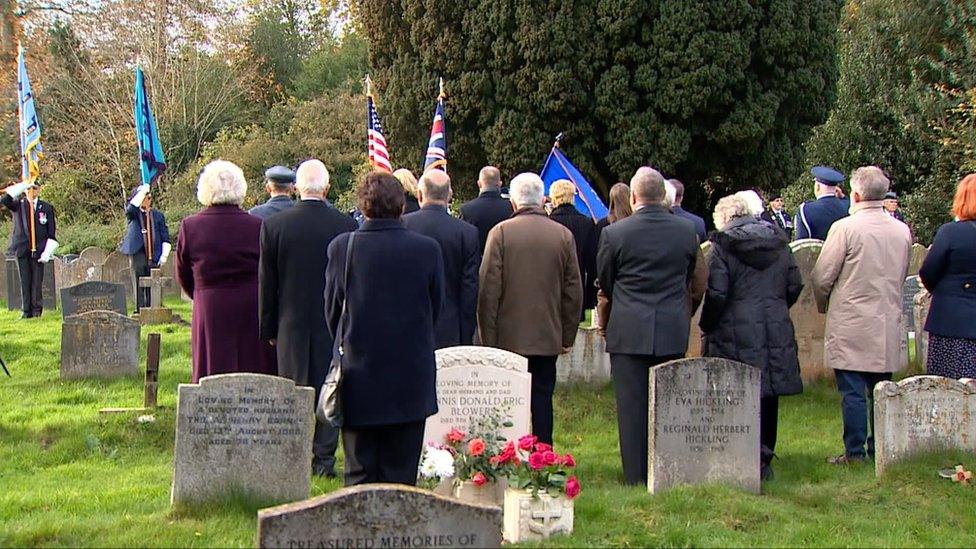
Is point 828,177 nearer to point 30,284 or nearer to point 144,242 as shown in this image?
point 144,242

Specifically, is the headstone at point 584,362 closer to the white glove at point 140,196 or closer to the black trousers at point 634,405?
the black trousers at point 634,405

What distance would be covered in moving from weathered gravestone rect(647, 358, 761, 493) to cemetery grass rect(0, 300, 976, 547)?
163mm

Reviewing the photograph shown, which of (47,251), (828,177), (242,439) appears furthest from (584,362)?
(47,251)

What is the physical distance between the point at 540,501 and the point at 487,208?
3683 mm

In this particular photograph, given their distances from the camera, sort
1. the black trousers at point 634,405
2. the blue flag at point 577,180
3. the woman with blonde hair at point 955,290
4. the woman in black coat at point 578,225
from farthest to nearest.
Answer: the blue flag at point 577,180, the woman in black coat at point 578,225, the woman with blonde hair at point 955,290, the black trousers at point 634,405

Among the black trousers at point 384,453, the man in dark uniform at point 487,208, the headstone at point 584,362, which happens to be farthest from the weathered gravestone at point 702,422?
the headstone at point 584,362

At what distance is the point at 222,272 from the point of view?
7.35m

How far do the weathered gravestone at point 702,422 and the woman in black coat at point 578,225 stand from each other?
84.9 inches

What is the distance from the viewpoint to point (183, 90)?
31.5 metres

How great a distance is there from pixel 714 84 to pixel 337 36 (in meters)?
27.4

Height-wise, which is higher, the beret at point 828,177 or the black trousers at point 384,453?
the beret at point 828,177

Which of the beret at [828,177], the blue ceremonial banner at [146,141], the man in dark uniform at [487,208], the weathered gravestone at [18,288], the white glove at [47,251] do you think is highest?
the blue ceremonial banner at [146,141]

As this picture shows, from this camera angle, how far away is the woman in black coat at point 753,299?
757 centimetres

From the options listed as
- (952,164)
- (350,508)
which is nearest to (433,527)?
(350,508)
